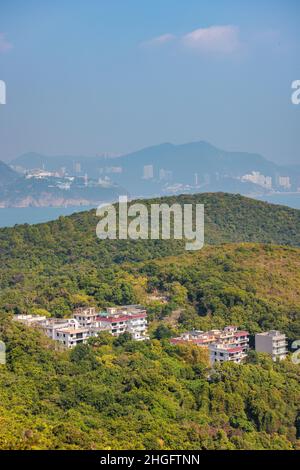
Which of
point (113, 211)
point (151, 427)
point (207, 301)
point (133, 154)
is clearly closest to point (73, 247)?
point (113, 211)

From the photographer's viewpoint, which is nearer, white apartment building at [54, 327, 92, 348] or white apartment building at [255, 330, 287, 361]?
white apartment building at [54, 327, 92, 348]

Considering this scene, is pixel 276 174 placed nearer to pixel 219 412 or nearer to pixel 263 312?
pixel 263 312

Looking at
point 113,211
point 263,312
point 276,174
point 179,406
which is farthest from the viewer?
point 276,174

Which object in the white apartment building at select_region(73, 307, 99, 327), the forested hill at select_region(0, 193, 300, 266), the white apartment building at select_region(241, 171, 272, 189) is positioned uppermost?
the white apartment building at select_region(241, 171, 272, 189)

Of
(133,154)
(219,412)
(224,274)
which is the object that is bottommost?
(219,412)

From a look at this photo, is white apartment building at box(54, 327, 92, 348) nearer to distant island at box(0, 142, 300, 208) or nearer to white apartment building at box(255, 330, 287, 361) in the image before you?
white apartment building at box(255, 330, 287, 361)

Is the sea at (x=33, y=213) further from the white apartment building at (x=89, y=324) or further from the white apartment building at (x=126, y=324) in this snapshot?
the white apartment building at (x=126, y=324)

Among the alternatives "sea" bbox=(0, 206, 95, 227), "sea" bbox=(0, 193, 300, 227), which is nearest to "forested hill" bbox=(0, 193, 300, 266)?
"sea" bbox=(0, 193, 300, 227)
